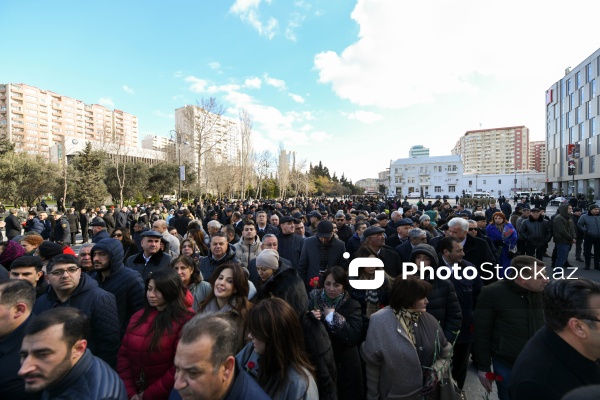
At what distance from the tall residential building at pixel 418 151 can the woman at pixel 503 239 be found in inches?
5777

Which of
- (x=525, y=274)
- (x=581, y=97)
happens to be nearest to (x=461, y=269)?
(x=525, y=274)

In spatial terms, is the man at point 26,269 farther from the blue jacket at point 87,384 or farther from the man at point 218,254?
the blue jacket at point 87,384

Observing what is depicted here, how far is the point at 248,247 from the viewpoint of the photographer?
204 inches

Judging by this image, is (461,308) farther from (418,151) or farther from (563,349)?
(418,151)

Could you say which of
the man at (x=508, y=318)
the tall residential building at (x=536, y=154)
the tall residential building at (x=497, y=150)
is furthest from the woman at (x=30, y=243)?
the tall residential building at (x=536, y=154)

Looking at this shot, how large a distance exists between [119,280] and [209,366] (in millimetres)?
2361

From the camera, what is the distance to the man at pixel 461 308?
11.1ft

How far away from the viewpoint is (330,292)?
8.87 feet

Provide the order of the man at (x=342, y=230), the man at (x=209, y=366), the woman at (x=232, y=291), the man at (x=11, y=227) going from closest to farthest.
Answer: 1. the man at (x=209, y=366)
2. the woman at (x=232, y=291)
3. the man at (x=342, y=230)
4. the man at (x=11, y=227)

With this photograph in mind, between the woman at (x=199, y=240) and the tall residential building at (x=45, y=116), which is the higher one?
the tall residential building at (x=45, y=116)

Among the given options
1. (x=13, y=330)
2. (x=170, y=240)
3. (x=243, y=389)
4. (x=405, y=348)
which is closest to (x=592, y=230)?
(x=405, y=348)

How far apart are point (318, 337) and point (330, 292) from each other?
0.68 metres

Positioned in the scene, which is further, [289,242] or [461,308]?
[289,242]

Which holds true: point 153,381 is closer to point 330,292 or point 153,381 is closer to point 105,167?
point 330,292
